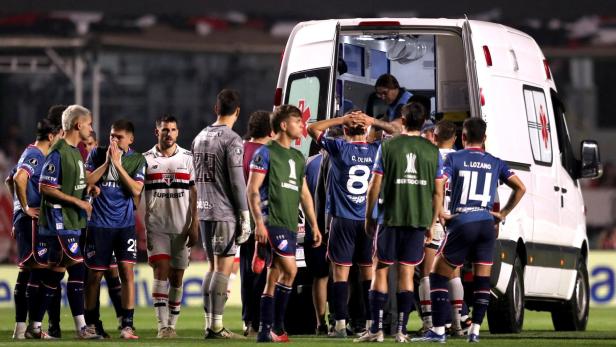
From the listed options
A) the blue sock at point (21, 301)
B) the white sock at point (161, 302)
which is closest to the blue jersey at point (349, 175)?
the white sock at point (161, 302)

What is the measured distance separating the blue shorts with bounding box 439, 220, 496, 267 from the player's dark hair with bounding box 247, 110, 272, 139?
1.88m

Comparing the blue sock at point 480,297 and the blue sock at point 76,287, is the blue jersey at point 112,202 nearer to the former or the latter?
the blue sock at point 76,287

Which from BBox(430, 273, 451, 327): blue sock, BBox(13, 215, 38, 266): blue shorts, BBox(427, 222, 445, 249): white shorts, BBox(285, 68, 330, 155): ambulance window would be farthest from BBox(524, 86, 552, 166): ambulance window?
BBox(13, 215, 38, 266): blue shorts

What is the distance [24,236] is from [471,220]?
3846 millimetres

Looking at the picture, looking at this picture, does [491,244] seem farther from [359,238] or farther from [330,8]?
[330,8]

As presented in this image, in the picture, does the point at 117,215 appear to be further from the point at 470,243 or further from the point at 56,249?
the point at 470,243

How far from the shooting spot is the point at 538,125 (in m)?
14.7

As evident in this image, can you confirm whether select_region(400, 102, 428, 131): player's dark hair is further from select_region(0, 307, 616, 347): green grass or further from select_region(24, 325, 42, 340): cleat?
select_region(24, 325, 42, 340): cleat

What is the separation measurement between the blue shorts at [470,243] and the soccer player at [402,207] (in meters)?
0.35

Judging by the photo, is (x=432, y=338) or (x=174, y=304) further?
(x=174, y=304)

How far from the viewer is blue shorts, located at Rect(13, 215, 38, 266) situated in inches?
531

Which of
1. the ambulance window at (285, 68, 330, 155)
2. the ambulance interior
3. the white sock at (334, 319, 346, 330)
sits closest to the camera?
the white sock at (334, 319, 346, 330)

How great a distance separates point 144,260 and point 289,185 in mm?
13839

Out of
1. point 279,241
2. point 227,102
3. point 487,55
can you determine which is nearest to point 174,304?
point 227,102
